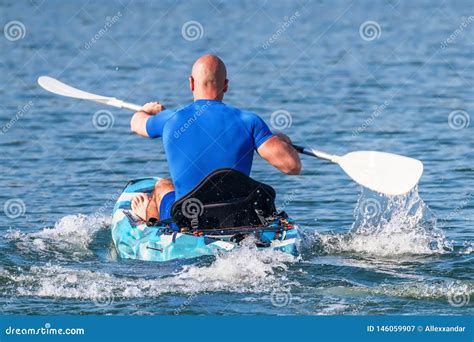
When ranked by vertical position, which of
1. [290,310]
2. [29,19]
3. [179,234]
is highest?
[29,19]

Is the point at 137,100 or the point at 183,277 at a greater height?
the point at 137,100

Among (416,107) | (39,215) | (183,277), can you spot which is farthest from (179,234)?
(416,107)

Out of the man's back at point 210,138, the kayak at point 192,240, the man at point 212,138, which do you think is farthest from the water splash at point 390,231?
the man's back at point 210,138

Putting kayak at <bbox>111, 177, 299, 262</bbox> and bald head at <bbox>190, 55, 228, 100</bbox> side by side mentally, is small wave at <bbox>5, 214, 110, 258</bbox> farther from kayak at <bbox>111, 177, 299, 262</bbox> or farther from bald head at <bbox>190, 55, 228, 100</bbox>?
bald head at <bbox>190, 55, 228, 100</bbox>

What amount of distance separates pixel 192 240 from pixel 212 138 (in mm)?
736

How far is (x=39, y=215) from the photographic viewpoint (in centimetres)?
1135

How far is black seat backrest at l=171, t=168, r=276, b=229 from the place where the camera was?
8.89 metres

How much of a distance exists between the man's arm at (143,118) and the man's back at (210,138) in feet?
1.55

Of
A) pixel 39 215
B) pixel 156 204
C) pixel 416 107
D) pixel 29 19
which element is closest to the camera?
pixel 156 204

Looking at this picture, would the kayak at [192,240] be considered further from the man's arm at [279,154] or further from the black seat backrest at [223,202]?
the man's arm at [279,154]

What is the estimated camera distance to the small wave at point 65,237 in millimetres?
9824

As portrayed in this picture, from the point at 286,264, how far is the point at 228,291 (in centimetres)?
71

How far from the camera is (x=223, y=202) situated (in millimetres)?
8992

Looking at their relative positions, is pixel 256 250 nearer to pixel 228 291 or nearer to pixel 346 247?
pixel 228 291
